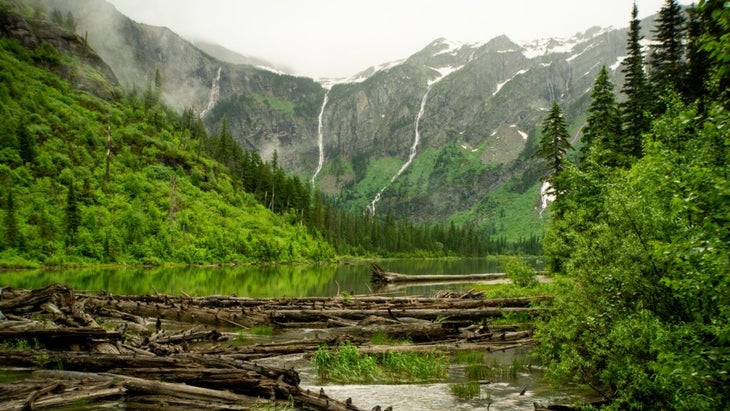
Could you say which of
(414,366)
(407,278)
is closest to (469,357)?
(414,366)

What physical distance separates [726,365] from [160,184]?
85361 mm

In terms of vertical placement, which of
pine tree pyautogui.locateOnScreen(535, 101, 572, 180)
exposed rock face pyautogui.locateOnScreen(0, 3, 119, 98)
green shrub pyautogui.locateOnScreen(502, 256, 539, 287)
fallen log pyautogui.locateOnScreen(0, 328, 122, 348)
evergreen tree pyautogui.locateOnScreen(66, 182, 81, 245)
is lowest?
fallen log pyautogui.locateOnScreen(0, 328, 122, 348)

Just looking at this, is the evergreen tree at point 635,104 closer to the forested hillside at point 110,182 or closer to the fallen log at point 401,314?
the fallen log at point 401,314

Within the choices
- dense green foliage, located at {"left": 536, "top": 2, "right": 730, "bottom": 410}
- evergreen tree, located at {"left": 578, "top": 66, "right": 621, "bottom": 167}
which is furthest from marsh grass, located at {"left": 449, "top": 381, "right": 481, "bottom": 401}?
evergreen tree, located at {"left": 578, "top": 66, "right": 621, "bottom": 167}

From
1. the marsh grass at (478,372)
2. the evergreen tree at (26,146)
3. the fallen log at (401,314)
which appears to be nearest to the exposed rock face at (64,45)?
the evergreen tree at (26,146)

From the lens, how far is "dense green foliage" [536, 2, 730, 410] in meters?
6.68

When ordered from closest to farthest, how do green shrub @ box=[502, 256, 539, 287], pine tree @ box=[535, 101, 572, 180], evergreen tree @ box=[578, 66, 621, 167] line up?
green shrub @ box=[502, 256, 539, 287] → evergreen tree @ box=[578, 66, 621, 167] → pine tree @ box=[535, 101, 572, 180]

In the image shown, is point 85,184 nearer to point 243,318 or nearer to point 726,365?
point 243,318

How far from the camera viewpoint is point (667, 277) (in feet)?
29.5

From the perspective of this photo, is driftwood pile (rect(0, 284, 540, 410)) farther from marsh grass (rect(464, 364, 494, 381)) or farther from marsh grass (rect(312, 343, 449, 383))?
marsh grass (rect(464, 364, 494, 381))

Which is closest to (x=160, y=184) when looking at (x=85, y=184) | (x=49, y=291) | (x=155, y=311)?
(x=85, y=184)

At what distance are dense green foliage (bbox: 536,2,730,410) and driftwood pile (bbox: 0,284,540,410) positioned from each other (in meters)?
6.53

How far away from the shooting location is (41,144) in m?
67.6

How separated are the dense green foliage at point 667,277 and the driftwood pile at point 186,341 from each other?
653 centimetres
